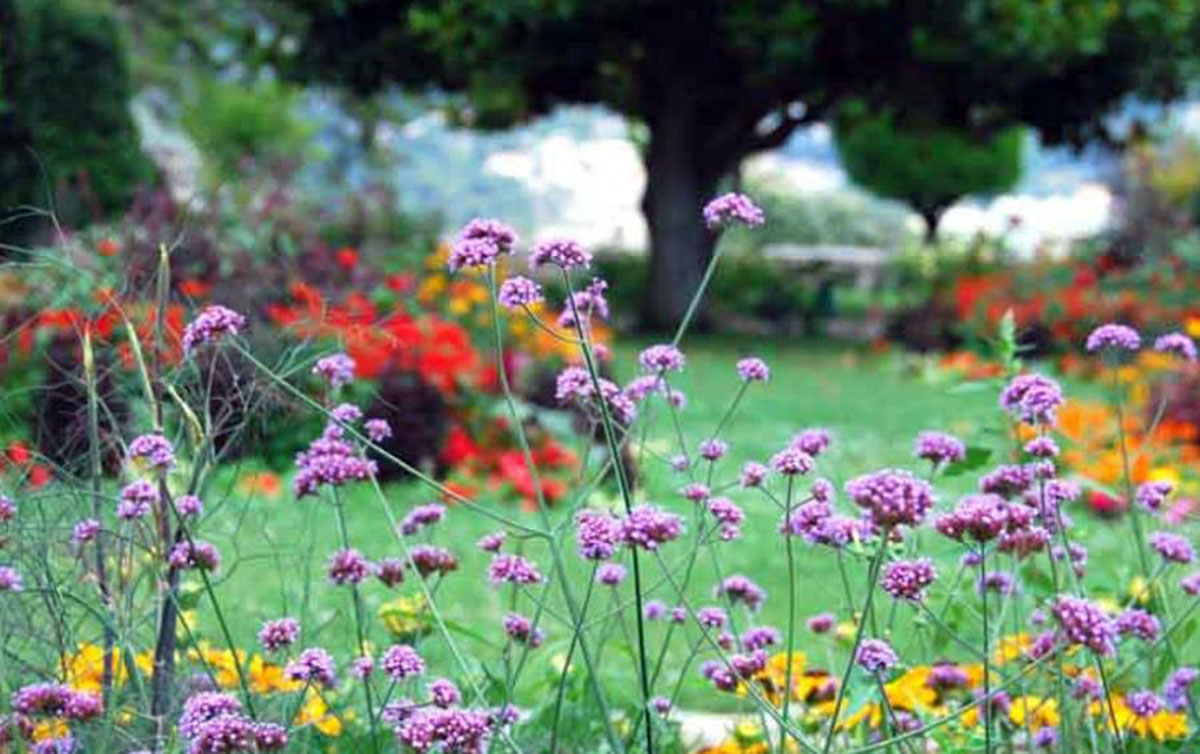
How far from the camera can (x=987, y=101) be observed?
15.4 metres

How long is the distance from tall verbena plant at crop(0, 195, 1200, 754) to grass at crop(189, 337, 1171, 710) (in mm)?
92

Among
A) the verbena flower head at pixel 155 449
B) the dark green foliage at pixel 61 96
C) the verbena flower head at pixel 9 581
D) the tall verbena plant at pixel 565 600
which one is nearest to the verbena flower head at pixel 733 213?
the tall verbena plant at pixel 565 600

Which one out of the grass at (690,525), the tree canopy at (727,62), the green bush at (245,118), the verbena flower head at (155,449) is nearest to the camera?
the verbena flower head at (155,449)

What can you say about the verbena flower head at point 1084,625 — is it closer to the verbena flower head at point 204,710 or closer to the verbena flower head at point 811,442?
the verbena flower head at point 811,442

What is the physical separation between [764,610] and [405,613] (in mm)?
2530

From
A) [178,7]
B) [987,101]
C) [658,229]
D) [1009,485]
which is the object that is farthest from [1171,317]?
[178,7]

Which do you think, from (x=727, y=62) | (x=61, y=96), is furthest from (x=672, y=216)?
(x=61, y=96)

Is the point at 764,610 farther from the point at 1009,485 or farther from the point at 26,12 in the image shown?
the point at 26,12

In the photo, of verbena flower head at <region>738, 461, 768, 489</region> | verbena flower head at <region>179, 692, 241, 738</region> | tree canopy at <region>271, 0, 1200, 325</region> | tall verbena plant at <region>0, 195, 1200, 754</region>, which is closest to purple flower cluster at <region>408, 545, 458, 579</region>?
tall verbena plant at <region>0, 195, 1200, 754</region>

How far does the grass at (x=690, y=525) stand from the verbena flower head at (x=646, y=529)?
0.44m

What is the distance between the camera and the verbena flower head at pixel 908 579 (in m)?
1.79

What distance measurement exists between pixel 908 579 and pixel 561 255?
1.48ft

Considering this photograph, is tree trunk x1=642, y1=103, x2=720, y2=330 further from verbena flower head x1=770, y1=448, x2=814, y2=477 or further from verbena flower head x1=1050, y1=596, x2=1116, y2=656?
verbena flower head x1=1050, y1=596, x2=1116, y2=656

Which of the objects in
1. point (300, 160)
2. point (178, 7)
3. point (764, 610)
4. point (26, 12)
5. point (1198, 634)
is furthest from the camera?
point (178, 7)
